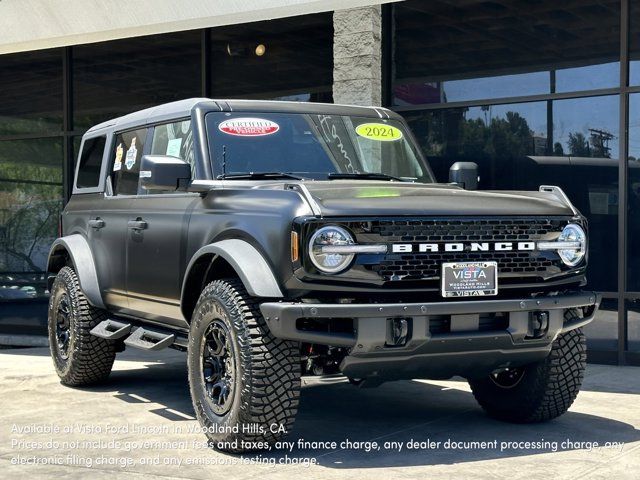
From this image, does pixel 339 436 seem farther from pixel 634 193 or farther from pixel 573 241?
pixel 634 193

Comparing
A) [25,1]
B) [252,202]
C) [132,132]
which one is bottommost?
[252,202]

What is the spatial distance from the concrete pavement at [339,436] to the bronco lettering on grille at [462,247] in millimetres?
1098

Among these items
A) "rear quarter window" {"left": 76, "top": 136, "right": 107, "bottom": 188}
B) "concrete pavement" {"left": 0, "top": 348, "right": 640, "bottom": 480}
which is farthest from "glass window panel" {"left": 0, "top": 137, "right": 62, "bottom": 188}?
"concrete pavement" {"left": 0, "top": 348, "right": 640, "bottom": 480}

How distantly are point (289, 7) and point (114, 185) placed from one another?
11.5 ft

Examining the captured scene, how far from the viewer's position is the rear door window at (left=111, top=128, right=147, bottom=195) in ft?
24.2

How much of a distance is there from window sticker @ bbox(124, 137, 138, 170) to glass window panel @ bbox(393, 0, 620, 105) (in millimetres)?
3973

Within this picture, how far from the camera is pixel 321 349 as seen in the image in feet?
17.8

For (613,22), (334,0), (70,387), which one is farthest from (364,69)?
(70,387)

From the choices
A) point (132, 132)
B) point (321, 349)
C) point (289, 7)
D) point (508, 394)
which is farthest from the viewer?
point (289, 7)

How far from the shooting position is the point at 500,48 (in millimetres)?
10109

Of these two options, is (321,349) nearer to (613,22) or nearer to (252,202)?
(252,202)

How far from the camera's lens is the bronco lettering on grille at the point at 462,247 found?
522cm

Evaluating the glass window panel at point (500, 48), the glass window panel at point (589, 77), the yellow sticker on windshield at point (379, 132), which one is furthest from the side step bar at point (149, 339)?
the glass window panel at point (589, 77)

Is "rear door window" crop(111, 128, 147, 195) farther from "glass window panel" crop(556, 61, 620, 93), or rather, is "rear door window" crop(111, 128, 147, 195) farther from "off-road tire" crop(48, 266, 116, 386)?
"glass window panel" crop(556, 61, 620, 93)
